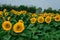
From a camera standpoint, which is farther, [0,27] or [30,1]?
[30,1]

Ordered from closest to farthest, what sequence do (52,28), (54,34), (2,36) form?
(2,36) → (54,34) → (52,28)

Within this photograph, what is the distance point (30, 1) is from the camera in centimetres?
1509

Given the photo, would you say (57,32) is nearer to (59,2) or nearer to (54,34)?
(54,34)

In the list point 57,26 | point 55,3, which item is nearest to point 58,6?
point 55,3

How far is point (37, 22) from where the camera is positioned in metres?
3.86

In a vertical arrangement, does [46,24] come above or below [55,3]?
above

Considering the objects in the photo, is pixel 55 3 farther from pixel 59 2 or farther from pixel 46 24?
pixel 46 24

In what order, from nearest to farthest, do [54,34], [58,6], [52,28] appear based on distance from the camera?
1. [54,34]
2. [52,28]
3. [58,6]

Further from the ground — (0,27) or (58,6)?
(0,27)

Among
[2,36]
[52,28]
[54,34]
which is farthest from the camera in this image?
[52,28]

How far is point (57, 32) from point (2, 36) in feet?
2.41

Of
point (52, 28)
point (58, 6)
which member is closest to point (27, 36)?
point (52, 28)

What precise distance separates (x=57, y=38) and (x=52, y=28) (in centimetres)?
41

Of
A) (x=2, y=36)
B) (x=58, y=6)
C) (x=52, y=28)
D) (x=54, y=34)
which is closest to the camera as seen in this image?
(x=2, y=36)
